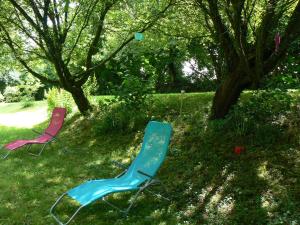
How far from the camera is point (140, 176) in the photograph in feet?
17.5

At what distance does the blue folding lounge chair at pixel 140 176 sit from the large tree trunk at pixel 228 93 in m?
1.73

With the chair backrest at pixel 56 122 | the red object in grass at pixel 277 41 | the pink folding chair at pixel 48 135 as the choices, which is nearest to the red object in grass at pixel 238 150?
the red object in grass at pixel 277 41

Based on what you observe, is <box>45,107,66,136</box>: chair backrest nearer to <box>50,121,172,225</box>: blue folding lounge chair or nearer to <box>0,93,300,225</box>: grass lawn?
<box>0,93,300,225</box>: grass lawn

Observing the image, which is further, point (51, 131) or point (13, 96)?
point (13, 96)

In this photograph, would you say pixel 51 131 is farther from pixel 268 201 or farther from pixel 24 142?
pixel 268 201

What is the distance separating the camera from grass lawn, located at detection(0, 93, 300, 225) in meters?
4.60

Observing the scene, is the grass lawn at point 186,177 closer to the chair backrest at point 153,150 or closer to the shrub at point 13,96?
the chair backrest at point 153,150

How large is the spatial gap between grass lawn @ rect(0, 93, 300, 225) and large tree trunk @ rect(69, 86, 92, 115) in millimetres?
1863

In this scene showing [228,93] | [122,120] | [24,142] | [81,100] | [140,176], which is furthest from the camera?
[81,100]

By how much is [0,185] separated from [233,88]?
3.93 meters

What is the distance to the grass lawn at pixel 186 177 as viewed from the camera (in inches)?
181

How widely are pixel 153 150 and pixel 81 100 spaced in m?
4.93

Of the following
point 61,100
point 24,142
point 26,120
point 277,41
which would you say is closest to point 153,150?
point 277,41

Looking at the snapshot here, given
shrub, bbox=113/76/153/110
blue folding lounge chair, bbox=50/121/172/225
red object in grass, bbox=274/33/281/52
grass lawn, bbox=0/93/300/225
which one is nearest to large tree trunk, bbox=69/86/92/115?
shrub, bbox=113/76/153/110
